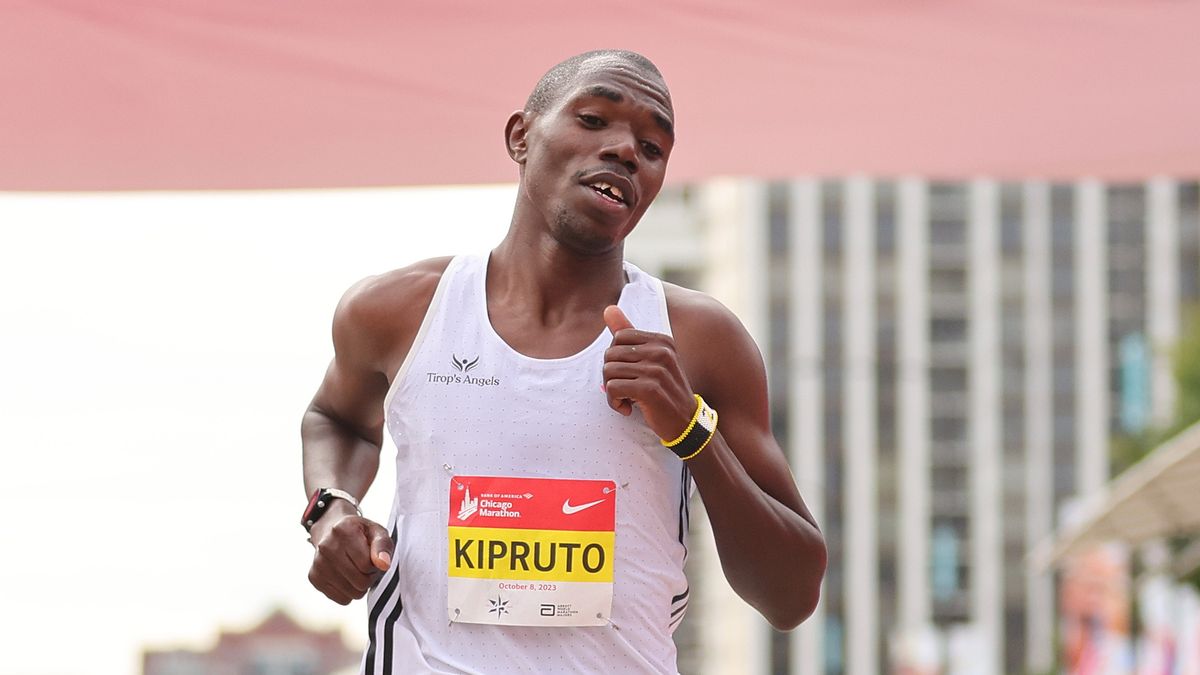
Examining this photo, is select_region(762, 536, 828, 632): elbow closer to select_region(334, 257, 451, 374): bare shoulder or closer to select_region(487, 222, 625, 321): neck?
select_region(487, 222, 625, 321): neck

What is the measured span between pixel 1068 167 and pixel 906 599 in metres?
Answer: 73.2

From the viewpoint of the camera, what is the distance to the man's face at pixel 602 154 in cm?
297

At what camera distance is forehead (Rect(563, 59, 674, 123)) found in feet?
9.86

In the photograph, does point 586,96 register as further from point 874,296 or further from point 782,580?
point 874,296

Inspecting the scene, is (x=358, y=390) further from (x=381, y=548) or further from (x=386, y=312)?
(x=381, y=548)

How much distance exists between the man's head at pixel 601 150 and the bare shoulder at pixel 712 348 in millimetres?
169

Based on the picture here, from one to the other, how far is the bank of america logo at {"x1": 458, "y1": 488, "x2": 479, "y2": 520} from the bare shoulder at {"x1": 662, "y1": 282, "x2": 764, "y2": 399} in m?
0.38

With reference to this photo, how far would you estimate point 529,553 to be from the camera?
2.91m

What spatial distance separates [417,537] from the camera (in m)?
3.01

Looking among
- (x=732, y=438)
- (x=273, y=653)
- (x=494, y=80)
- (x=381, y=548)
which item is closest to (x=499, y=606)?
(x=381, y=548)

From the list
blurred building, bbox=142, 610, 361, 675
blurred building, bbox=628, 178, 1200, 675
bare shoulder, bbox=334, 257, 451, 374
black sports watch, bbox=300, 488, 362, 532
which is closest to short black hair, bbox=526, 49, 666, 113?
bare shoulder, bbox=334, 257, 451, 374

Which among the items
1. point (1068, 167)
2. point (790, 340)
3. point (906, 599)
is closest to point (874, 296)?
point (790, 340)

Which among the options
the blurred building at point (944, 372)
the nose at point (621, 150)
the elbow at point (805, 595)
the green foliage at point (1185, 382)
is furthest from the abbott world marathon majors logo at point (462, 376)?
the blurred building at point (944, 372)

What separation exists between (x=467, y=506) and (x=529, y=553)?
113mm
